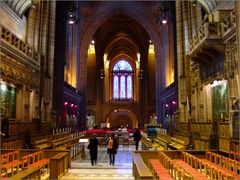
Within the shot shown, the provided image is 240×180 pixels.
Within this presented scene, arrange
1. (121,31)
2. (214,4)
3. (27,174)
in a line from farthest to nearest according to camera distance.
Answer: (121,31) → (214,4) → (27,174)

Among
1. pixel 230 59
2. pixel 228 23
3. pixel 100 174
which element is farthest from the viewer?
pixel 230 59

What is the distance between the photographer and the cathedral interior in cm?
956

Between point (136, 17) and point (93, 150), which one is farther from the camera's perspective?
point (136, 17)

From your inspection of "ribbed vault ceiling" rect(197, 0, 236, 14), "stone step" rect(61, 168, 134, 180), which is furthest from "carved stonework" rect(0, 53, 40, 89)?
"ribbed vault ceiling" rect(197, 0, 236, 14)

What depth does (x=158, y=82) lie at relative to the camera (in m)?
33.9

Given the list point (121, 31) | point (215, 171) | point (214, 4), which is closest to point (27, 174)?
point (215, 171)

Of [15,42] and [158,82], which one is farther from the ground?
[158,82]

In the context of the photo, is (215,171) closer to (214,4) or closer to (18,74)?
(18,74)

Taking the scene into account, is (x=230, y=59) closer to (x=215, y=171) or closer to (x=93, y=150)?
(x=215, y=171)

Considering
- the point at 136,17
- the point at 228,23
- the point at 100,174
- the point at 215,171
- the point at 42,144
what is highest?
the point at 136,17

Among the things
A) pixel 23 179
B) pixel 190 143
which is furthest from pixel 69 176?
pixel 190 143

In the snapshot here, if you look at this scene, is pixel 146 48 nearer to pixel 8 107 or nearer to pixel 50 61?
pixel 50 61

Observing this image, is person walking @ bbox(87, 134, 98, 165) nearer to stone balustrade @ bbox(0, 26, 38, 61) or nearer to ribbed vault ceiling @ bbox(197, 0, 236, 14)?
stone balustrade @ bbox(0, 26, 38, 61)

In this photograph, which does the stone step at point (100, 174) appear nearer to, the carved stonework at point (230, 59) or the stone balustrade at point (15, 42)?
the carved stonework at point (230, 59)
